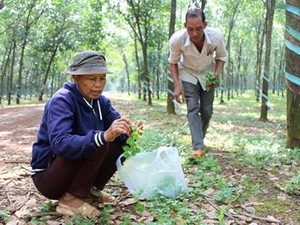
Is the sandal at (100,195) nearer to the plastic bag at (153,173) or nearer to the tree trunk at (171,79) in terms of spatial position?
the plastic bag at (153,173)

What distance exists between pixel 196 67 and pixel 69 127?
2.68 meters

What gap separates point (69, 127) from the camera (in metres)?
2.68

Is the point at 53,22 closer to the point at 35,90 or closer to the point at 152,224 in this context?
the point at 35,90

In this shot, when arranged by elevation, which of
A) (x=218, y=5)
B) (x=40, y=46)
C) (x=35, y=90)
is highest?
(x=218, y=5)

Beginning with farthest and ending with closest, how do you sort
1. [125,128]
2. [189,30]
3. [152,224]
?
[189,30], [152,224], [125,128]

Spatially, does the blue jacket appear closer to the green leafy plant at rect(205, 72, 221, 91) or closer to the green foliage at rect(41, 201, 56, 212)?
the green foliage at rect(41, 201, 56, 212)

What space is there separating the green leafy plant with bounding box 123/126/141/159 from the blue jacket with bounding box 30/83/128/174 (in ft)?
0.52

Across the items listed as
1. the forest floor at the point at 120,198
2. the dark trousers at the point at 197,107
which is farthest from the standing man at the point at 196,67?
the forest floor at the point at 120,198

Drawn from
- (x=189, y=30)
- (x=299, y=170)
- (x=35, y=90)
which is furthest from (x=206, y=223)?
(x=35, y=90)

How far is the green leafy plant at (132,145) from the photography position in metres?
2.85

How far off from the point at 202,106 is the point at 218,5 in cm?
2159

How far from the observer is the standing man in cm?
480

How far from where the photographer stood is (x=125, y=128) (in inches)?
99.7

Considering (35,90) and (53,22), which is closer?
(53,22)
